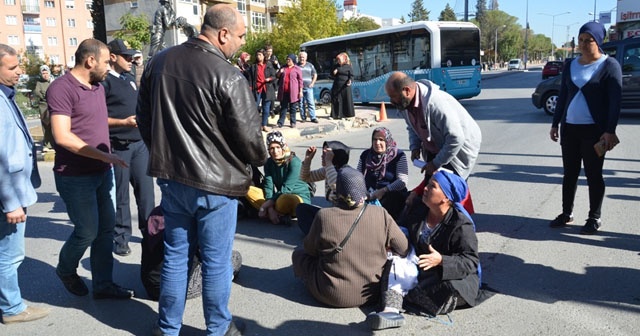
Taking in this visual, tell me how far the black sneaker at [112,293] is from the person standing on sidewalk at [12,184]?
47cm

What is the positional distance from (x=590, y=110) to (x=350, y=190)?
9.19ft

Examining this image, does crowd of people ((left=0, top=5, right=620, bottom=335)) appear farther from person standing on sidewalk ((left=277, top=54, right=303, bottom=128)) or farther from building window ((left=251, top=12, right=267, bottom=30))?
building window ((left=251, top=12, right=267, bottom=30))

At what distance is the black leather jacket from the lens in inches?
108

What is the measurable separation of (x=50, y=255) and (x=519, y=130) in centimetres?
1073

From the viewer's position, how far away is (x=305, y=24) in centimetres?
3778

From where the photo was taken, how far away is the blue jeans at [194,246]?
2900mm

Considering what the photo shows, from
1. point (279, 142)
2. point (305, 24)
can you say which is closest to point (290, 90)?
point (279, 142)

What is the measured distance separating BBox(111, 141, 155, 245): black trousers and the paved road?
284 millimetres

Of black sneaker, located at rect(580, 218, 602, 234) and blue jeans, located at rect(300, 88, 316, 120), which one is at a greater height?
blue jeans, located at rect(300, 88, 316, 120)

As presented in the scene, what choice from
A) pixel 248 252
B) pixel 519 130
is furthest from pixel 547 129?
pixel 248 252

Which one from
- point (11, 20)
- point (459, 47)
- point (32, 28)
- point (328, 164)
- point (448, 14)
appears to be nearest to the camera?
point (328, 164)

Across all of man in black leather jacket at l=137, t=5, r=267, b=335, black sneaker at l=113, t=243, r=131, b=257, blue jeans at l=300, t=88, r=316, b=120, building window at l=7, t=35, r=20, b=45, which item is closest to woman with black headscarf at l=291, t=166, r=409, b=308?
man in black leather jacket at l=137, t=5, r=267, b=335

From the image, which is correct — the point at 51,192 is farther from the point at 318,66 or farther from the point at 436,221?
the point at 318,66

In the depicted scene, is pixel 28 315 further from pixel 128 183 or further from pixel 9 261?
pixel 128 183
